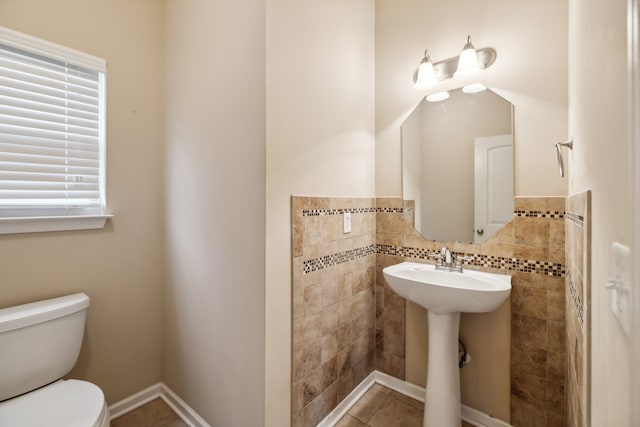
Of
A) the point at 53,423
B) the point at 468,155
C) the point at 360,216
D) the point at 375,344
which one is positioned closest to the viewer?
the point at 53,423

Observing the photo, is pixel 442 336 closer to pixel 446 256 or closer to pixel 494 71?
pixel 446 256

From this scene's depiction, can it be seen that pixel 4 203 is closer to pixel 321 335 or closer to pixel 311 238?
pixel 311 238

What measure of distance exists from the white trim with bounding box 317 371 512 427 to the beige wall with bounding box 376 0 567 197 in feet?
4.14

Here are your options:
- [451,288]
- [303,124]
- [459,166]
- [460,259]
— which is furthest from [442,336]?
[303,124]

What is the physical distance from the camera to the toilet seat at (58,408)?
41.4 inches

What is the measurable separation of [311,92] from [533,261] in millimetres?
1451

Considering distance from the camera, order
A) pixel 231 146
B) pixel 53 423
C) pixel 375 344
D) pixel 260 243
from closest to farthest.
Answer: pixel 53 423, pixel 260 243, pixel 231 146, pixel 375 344

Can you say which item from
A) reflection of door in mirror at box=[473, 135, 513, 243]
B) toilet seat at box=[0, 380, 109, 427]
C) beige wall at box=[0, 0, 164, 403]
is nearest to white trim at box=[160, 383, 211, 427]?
beige wall at box=[0, 0, 164, 403]

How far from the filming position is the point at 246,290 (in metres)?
1.33

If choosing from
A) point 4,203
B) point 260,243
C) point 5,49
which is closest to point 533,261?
point 260,243

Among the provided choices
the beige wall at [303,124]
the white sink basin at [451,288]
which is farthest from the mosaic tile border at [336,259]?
the white sink basin at [451,288]

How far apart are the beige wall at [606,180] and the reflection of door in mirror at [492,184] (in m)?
0.69

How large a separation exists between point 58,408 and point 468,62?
246cm

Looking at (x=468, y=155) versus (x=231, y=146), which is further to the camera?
(x=468, y=155)
